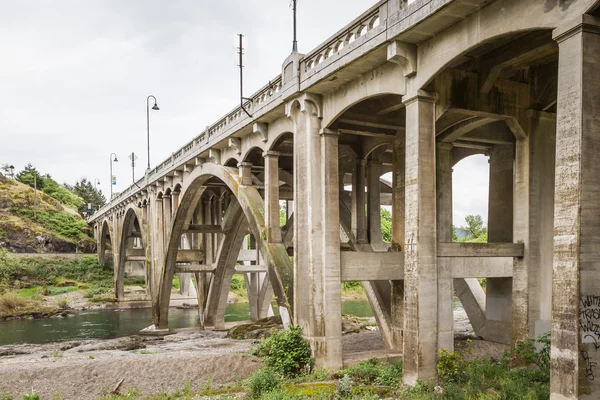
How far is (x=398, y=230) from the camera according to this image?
50.3 feet

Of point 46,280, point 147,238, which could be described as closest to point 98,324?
point 147,238

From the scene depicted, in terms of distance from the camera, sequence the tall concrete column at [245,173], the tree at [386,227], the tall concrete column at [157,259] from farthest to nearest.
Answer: the tree at [386,227] < the tall concrete column at [157,259] < the tall concrete column at [245,173]

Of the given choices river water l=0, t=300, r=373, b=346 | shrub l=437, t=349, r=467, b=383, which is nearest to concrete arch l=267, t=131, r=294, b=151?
shrub l=437, t=349, r=467, b=383

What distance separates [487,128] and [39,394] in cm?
1436

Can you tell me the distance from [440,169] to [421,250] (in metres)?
5.61

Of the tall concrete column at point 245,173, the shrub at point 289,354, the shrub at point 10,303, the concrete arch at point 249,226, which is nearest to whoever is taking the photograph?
the shrub at point 289,354

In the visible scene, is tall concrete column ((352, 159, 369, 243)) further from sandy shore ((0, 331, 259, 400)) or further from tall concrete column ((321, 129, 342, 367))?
sandy shore ((0, 331, 259, 400))

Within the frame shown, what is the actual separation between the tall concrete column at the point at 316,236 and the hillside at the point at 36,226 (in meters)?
62.0

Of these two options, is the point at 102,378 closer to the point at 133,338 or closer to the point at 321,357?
the point at 321,357

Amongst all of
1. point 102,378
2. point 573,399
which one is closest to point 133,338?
point 102,378

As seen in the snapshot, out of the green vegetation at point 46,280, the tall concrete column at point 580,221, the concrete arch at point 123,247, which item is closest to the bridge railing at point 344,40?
the tall concrete column at point 580,221

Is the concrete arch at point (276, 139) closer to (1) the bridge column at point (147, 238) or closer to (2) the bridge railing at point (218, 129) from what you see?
(2) the bridge railing at point (218, 129)

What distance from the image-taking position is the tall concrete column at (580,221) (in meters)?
7.23

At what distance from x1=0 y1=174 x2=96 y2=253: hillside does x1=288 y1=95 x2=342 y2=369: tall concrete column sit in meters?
62.0
